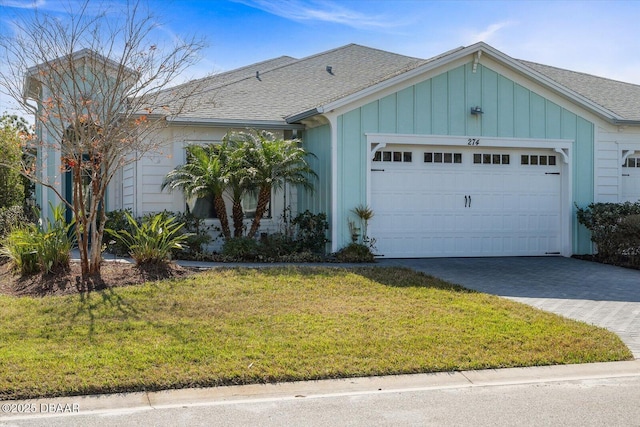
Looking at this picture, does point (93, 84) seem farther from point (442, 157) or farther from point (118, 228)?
point (442, 157)

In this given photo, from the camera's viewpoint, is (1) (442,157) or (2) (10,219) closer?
(1) (442,157)

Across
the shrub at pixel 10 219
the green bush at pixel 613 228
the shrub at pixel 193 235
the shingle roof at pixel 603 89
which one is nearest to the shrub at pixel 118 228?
the shrub at pixel 193 235

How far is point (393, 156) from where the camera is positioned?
45.8ft

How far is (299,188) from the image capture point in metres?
15.2

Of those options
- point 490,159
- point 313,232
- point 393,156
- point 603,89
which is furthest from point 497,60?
point 603,89

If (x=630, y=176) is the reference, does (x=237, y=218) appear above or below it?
below

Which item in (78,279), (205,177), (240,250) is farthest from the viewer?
(205,177)

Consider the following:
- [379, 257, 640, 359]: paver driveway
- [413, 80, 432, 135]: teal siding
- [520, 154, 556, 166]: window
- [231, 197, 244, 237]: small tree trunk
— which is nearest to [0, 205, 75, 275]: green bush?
[231, 197, 244, 237]: small tree trunk

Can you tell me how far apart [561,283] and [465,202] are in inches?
145

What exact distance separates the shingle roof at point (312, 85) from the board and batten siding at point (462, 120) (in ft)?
1.87

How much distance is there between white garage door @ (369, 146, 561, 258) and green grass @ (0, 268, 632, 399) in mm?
4314

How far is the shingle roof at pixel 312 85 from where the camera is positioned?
14633 mm

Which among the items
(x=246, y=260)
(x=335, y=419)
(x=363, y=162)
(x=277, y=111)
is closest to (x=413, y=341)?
(x=335, y=419)

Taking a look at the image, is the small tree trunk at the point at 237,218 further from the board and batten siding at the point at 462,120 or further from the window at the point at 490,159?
the window at the point at 490,159
